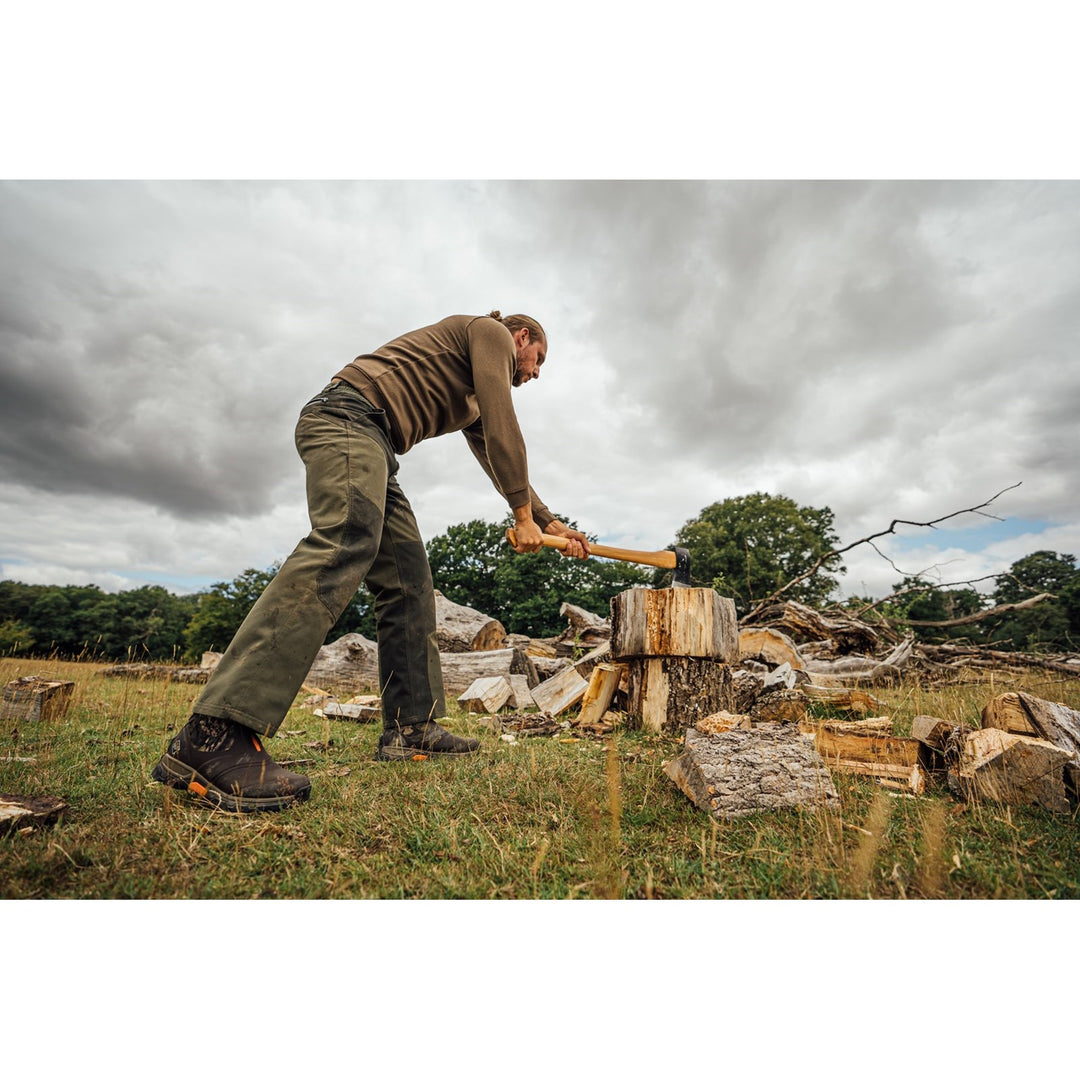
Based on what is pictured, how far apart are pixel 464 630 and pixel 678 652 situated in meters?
5.43

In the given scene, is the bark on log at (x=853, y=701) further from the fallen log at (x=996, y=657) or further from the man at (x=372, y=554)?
the fallen log at (x=996, y=657)

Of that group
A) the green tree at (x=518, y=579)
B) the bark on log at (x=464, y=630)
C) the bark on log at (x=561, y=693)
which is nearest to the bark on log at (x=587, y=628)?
the bark on log at (x=464, y=630)

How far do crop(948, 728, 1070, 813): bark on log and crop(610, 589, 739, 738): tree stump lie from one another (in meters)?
1.56

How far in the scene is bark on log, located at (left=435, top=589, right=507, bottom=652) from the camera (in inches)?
332

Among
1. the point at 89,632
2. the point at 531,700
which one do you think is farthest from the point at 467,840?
the point at 89,632

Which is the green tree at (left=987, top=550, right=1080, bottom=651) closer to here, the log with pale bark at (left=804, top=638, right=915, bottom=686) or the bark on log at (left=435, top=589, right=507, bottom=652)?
the log with pale bark at (left=804, top=638, right=915, bottom=686)

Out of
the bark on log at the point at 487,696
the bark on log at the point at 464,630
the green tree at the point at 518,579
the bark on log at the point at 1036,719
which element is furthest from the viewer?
the green tree at the point at 518,579

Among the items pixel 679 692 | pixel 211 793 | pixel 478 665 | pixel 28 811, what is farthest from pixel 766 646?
pixel 28 811

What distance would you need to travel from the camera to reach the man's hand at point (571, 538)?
3.54 metres

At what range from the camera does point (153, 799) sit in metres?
1.98

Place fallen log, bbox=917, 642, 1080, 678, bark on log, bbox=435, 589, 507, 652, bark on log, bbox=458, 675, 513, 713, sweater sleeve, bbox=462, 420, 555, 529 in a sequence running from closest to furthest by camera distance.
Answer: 1. sweater sleeve, bbox=462, 420, 555, 529
2. bark on log, bbox=458, 675, 513, 713
3. fallen log, bbox=917, 642, 1080, 678
4. bark on log, bbox=435, 589, 507, 652

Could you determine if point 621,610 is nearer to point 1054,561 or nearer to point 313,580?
point 313,580

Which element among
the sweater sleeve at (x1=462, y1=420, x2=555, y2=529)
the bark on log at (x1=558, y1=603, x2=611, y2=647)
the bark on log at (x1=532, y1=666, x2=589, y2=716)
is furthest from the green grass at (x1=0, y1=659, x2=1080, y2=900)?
the bark on log at (x1=558, y1=603, x2=611, y2=647)

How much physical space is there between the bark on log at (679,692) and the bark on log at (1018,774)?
5.14 ft
